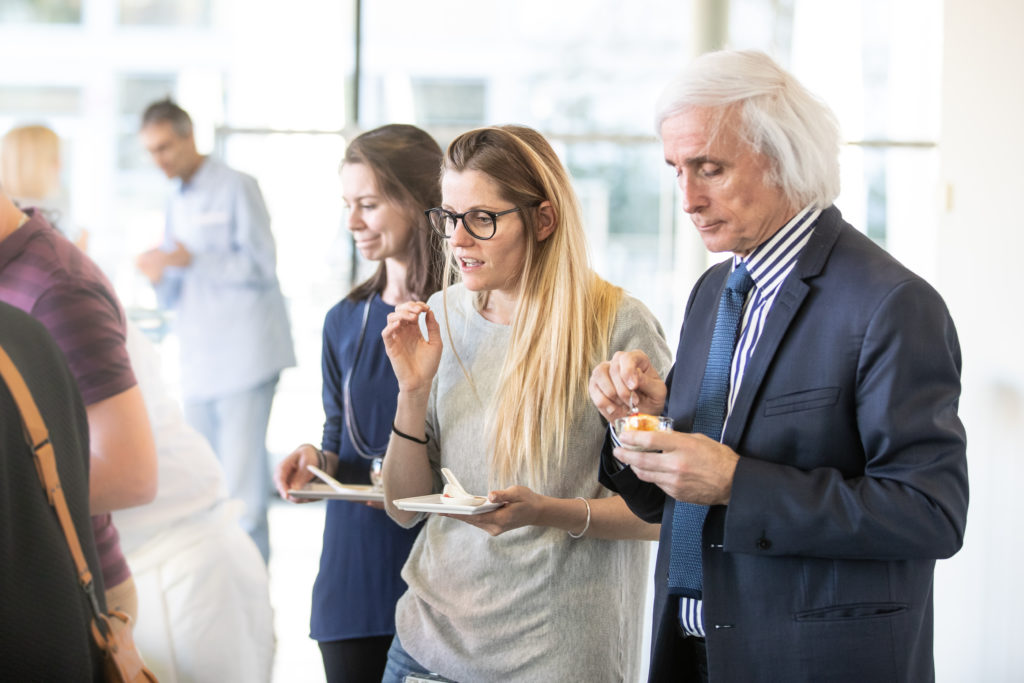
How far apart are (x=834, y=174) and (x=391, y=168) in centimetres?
114

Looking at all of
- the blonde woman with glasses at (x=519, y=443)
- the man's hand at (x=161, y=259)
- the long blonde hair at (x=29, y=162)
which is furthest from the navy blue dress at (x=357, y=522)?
the man's hand at (x=161, y=259)

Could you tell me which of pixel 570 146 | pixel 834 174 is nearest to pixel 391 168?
pixel 834 174

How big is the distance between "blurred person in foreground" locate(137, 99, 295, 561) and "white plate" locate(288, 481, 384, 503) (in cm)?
215

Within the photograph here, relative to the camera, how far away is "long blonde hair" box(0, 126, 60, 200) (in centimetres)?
317

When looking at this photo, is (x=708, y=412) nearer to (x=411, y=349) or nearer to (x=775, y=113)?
(x=775, y=113)

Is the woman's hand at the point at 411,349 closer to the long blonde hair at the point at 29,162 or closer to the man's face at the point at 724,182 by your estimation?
the man's face at the point at 724,182

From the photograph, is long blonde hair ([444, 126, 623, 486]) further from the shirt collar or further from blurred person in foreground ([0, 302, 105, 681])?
blurred person in foreground ([0, 302, 105, 681])

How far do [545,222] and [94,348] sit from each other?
1.12 m

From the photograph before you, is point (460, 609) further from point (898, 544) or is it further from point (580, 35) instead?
point (580, 35)

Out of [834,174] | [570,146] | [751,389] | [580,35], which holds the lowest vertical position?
[751,389]

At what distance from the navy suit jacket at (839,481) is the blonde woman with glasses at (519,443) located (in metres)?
0.34

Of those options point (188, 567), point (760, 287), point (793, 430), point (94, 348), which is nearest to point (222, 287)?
point (188, 567)

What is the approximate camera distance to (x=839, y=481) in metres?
1.26

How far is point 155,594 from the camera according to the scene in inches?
103
